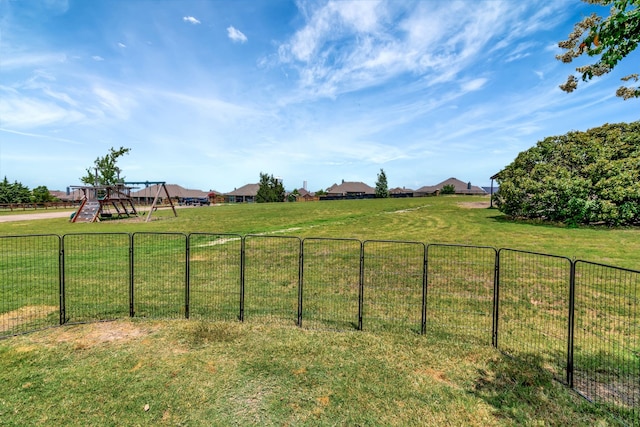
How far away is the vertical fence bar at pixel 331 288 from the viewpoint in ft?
19.4

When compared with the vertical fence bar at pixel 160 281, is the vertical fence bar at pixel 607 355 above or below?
below

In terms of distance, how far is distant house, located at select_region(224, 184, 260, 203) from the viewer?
95.9 m

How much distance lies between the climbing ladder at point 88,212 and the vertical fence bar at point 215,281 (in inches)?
660

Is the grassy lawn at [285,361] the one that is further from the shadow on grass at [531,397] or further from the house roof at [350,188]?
the house roof at [350,188]

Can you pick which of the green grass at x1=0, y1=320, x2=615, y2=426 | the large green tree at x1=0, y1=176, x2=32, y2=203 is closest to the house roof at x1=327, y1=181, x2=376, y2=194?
the large green tree at x1=0, y1=176, x2=32, y2=203

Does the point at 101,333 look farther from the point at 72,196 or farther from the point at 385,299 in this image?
the point at 72,196

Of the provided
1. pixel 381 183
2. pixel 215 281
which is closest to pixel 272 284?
pixel 215 281

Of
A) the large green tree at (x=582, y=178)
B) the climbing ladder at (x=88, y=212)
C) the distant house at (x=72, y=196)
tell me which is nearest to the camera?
the large green tree at (x=582, y=178)

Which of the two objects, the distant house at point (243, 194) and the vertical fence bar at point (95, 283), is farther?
the distant house at point (243, 194)

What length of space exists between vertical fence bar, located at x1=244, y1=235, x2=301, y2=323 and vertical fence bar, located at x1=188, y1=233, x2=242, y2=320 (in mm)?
319

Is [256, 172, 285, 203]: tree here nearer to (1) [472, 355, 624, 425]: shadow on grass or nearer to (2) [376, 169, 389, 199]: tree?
(2) [376, 169, 389, 199]: tree

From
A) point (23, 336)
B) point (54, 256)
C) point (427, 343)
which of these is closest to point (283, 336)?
point (427, 343)

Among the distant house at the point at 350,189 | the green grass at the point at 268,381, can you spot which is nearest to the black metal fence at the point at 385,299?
the green grass at the point at 268,381

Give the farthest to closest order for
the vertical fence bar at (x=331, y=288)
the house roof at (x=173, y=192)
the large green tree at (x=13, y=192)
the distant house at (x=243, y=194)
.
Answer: the distant house at (x=243, y=194) → the house roof at (x=173, y=192) → the large green tree at (x=13, y=192) → the vertical fence bar at (x=331, y=288)
